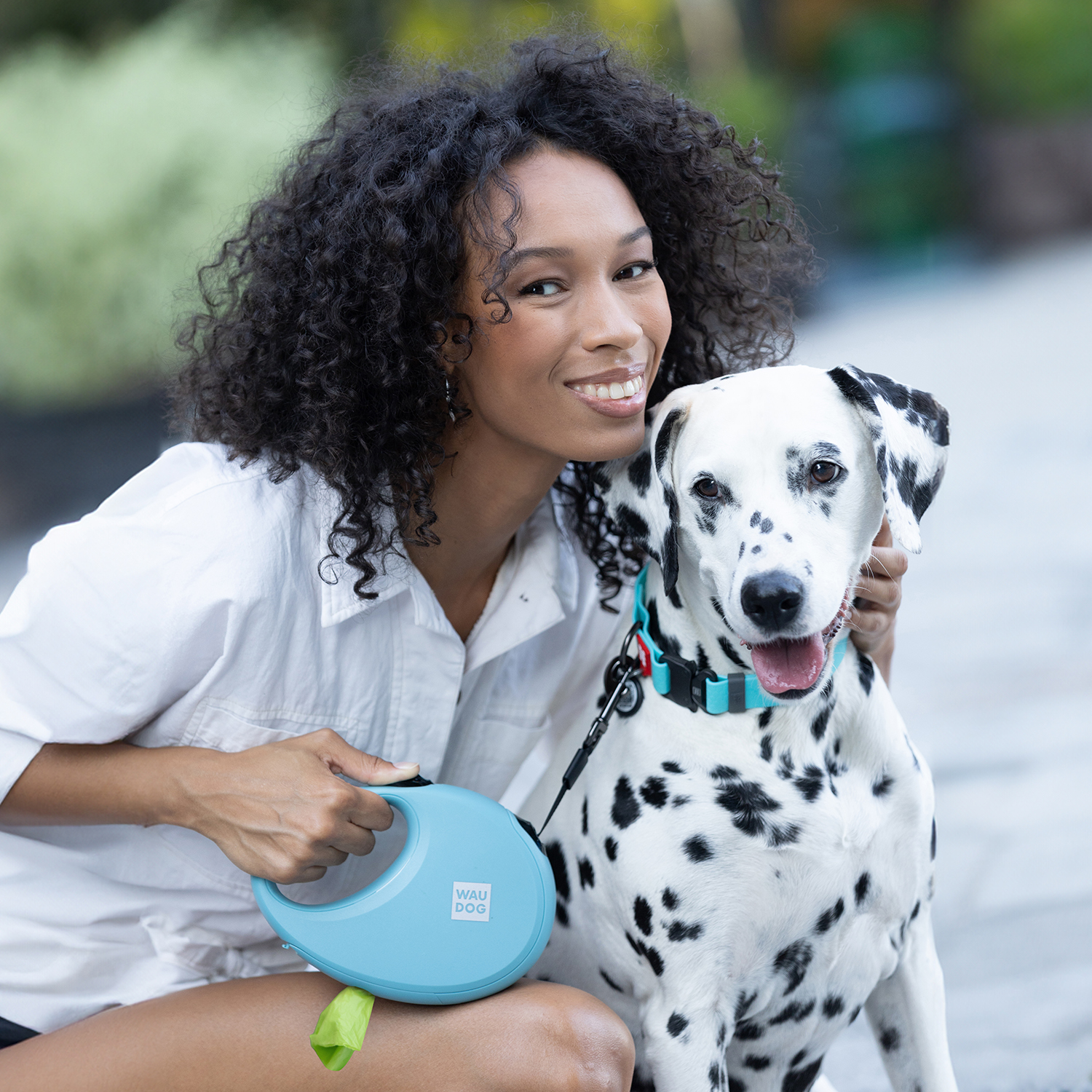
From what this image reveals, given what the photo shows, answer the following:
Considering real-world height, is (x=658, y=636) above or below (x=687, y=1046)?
above

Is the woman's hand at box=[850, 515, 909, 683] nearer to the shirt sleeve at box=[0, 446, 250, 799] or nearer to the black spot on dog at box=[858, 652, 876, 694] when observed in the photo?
the black spot on dog at box=[858, 652, 876, 694]

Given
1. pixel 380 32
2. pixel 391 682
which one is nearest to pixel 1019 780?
pixel 391 682

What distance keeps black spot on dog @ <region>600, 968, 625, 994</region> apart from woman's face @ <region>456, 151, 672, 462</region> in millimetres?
920

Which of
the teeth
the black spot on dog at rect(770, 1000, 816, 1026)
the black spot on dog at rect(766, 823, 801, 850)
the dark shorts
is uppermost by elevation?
Answer: the teeth

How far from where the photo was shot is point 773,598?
1869 millimetres

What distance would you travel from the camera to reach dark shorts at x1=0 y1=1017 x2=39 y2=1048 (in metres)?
2.13

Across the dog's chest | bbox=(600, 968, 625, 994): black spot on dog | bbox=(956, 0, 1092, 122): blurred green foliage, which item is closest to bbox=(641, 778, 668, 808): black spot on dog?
the dog's chest

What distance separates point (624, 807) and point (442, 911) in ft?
1.19

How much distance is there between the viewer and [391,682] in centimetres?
229

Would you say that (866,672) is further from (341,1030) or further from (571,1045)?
(341,1030)

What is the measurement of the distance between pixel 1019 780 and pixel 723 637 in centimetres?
249

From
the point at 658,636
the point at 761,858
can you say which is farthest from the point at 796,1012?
the point at 658,636

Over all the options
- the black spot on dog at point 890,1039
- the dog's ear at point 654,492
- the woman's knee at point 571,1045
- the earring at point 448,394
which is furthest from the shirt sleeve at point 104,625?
the black spot on dog at point 890,1039

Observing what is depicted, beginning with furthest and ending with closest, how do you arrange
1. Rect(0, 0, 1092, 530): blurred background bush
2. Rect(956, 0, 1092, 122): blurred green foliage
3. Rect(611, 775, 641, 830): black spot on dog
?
Rect(956, 0, 1092, 122): blurred green foliage, Rect(0, 0, 1092, 530): blurred background bush, Rect(611, 775, 641, 830): black spot on dog
